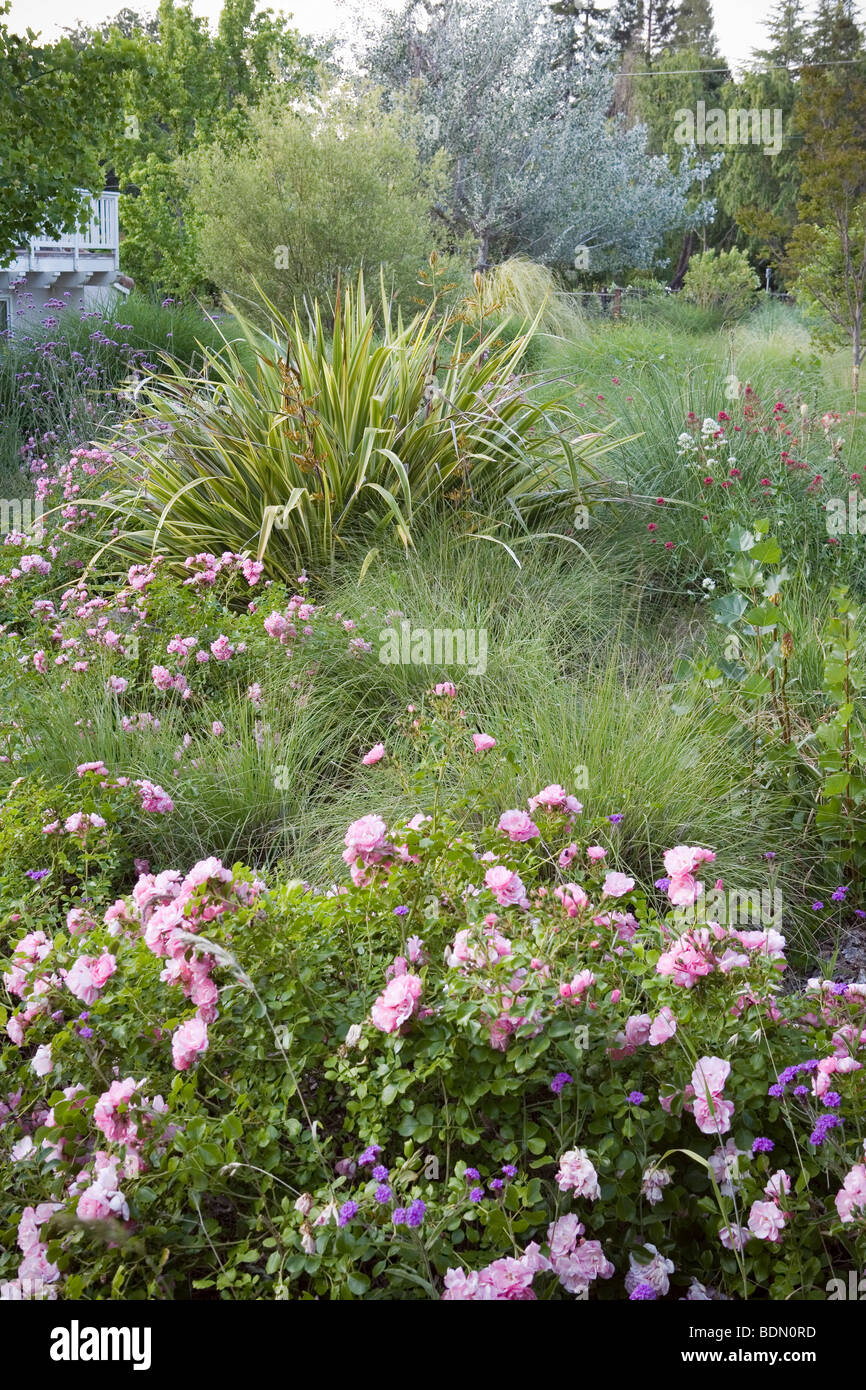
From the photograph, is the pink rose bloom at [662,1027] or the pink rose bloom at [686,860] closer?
the pink rose bloom at [662,1027]

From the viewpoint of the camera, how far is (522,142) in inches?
727

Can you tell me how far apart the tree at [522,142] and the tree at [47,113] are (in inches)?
460

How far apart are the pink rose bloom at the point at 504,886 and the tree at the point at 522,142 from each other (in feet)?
57.3

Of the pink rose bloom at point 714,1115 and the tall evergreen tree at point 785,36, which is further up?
the tall evergreen tree at point 785,36

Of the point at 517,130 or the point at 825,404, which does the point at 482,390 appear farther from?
the point at 517,130

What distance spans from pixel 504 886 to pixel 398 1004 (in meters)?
0.29

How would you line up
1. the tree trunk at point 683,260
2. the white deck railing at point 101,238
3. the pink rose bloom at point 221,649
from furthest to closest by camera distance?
the tree trunk at point 683,260 < the white deck railing at point 101,238 < the pink rose bloom at point 221,649

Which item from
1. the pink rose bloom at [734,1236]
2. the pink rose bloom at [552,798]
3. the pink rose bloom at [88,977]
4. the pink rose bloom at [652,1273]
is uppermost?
the pink rose bloom at [552,798]

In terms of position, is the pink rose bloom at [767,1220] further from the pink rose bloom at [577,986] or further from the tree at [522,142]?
the tree at [522,142]

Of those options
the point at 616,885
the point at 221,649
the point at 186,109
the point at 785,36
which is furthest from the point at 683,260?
the point at 616,885

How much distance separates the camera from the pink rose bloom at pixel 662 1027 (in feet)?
5.24

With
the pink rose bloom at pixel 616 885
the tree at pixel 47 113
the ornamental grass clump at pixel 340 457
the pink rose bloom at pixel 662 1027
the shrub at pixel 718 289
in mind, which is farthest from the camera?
the shrub at pixel 718 289

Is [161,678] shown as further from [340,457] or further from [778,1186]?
[778,1186]

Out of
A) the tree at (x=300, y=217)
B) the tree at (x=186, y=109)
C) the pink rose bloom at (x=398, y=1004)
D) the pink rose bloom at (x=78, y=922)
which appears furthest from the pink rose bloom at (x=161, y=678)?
the tree at (x=186, y=109)
